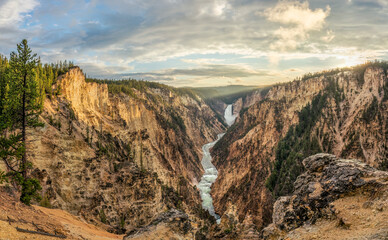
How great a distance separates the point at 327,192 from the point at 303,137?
56.0m

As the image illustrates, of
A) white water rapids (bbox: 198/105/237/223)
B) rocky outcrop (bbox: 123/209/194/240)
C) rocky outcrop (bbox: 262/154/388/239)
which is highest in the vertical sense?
rocky outcrop (bbox: 262/154/388/239)

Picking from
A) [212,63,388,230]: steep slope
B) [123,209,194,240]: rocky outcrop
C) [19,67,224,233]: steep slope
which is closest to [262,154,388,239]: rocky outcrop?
[123,209,194,240]: rocky outcrop

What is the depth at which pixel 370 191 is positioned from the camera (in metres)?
10.7

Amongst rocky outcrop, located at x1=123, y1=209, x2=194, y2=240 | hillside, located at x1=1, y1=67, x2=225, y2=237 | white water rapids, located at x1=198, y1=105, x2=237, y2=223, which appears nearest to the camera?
rocky outcrop, located at x1=123, y1=209, x2=194, y2=240

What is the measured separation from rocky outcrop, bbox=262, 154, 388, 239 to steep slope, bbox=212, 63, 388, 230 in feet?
101

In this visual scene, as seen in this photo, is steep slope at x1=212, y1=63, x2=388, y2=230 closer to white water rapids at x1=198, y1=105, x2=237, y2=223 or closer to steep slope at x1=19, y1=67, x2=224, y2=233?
white water rapids at x1=198, y1=105, x2=237, y2=223

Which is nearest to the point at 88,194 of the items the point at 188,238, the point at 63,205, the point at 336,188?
the point at 63,205

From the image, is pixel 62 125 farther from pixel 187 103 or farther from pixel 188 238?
pixel 187 103

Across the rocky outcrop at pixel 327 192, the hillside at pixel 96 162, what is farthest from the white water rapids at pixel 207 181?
the rocky outcrop at pixel 327 192

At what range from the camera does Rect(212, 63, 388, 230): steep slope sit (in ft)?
170

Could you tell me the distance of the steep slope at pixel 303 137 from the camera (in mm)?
51947

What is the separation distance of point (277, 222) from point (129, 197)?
22688 millimetres

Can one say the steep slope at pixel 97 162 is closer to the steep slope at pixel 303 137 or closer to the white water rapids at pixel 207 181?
the white water rapids at pixel 207 181

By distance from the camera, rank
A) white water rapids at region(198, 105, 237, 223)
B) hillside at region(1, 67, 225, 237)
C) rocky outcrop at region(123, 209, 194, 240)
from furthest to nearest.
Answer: white water rapids at region(198, 105, 237, 223)
hillside at region(1, 67, 225, 237)
rocky outcrop at region(123, 209, 194, 240)
